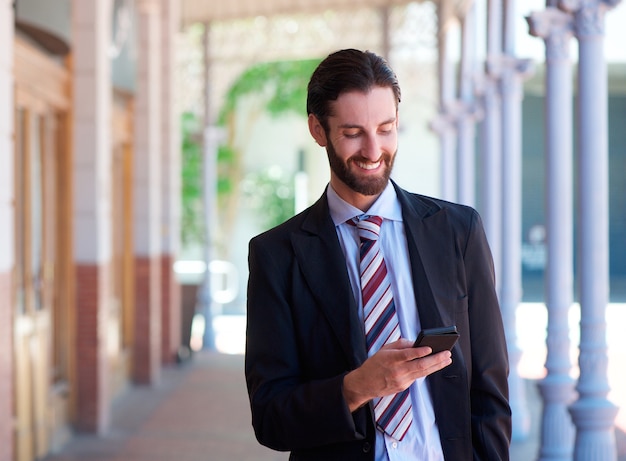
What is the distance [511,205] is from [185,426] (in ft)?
10.0

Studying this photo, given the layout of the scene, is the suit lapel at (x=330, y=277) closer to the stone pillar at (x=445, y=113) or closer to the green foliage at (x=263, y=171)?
the stone pillar at (x=445, y=113)

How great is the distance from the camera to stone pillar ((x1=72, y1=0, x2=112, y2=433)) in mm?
7504

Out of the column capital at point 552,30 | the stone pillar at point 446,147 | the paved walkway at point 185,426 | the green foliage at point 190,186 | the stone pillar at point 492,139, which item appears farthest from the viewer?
the green foliage at point 190,186

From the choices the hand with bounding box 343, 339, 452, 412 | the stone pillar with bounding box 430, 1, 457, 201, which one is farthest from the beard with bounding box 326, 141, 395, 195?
the stone pillar with bounding box 430, 1, 457, 201

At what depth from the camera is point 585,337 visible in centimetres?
484

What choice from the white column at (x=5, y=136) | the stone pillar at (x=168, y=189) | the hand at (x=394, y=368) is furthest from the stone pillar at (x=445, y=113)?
the hand at (x=394, y=368)

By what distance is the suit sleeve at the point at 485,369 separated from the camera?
1742 millimetres

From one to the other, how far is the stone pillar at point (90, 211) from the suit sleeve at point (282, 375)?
5.90 metres

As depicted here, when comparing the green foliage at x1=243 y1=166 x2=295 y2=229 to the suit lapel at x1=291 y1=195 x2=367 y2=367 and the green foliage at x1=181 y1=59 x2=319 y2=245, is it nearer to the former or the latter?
the green foliage at x1=181 y1=59 x2=319 y2=245

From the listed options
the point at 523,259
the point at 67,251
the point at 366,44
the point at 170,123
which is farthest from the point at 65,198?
the point at 523,259

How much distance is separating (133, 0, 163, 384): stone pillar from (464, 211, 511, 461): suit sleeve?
8664 mm

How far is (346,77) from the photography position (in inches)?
65.9

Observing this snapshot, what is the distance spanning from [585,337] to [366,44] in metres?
9.64

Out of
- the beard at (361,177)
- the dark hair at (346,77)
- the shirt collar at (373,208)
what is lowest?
the shirt collar at (373,208)
